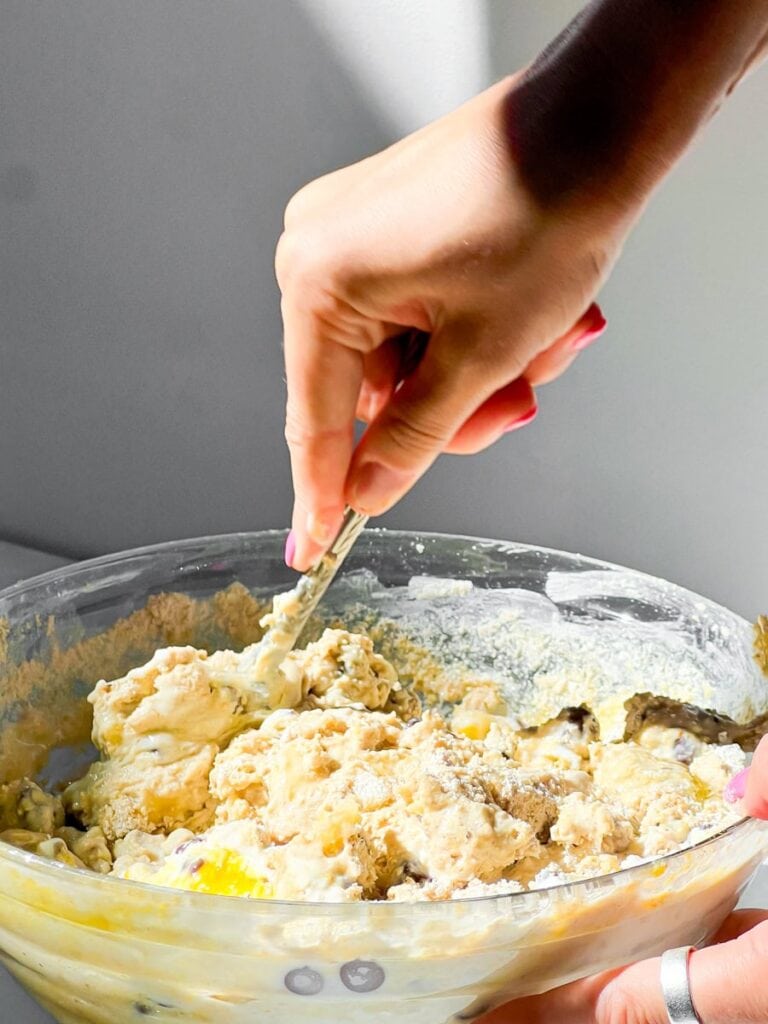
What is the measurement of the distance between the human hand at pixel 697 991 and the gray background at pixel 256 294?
53 centimetres

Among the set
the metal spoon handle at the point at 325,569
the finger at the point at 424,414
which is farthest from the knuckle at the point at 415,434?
the metal spoon handle at the point at 325,569

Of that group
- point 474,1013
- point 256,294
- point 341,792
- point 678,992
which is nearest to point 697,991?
point 678,992

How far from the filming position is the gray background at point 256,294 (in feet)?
3.30

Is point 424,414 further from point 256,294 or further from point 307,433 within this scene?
point 256,294

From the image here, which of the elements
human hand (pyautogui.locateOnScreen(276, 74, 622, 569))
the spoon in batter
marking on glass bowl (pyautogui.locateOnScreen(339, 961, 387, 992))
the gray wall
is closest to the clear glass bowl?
marking on glass bowl (pyautogui.locateOnScreen(339, 961, 387, 992))

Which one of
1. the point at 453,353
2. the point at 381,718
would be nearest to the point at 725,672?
the point at 381,718

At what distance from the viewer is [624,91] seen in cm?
56

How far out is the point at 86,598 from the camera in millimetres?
874

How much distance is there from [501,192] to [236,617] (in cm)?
47

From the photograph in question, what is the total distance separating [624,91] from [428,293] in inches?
5.8

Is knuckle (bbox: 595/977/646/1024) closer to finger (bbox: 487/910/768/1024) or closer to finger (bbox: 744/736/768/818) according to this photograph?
finger (bbox: 487/910/768/1024)

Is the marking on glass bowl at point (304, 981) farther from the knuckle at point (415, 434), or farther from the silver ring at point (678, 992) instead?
the knuckle at point (415, 434)

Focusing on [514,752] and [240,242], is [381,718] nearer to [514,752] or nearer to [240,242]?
[514,752]

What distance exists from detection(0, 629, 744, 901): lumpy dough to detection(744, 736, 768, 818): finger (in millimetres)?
107
